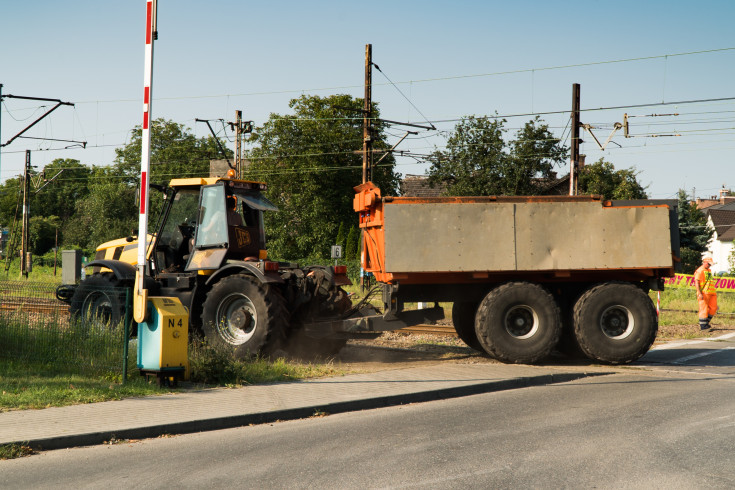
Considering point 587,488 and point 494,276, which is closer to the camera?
point 587,488

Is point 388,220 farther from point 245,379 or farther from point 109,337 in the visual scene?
point 109,337

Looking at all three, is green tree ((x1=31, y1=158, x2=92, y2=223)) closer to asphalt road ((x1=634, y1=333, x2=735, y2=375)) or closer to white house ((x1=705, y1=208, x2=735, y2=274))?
white house ((x1=705, y1=208, x2=735, y2=274))

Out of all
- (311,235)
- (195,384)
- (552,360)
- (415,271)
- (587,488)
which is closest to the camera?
(587,488)

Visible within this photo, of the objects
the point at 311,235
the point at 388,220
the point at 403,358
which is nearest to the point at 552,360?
the point at 403,358

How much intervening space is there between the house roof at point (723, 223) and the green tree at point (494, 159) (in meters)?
47.8

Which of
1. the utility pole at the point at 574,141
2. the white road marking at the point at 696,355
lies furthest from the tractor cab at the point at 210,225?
the utility pole at the point at 574,141

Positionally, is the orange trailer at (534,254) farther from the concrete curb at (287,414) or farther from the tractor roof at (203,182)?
the tractor roof at (203,182)

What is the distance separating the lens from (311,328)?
11922 mm

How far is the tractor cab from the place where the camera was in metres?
12.2

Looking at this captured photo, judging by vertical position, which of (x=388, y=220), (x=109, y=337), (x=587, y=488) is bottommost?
(x=587, y=488)

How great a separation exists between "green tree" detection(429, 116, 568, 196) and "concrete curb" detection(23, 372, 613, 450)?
3148 cm

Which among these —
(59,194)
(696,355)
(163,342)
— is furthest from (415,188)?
(59,194)

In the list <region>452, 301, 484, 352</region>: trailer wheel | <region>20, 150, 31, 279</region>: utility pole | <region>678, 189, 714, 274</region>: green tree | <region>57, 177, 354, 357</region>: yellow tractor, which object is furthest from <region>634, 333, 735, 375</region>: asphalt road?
<region>20, 150, 31, 279</region>: utility pole

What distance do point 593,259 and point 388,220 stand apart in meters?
3.34
